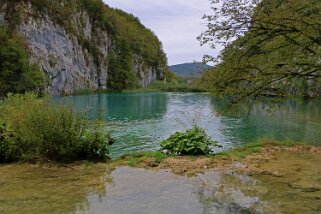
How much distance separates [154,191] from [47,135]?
4.62m

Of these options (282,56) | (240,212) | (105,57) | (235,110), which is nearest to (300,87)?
(235,110)

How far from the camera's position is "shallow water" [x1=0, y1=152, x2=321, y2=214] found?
7.49 metres

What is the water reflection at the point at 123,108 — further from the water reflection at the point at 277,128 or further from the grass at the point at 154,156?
the water reflection at the point at 277,128

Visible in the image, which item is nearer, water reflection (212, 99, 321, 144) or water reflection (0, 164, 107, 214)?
water reflection (0, 164, 107, 214)

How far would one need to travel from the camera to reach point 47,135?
11.7 metres

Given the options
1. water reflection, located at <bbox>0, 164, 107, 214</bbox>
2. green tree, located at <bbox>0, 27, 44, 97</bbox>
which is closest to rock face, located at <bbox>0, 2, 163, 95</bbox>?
green tree, located at <bbox>0, 27, 44, 97</bbox>

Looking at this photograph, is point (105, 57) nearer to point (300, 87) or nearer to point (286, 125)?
point (286, 125)

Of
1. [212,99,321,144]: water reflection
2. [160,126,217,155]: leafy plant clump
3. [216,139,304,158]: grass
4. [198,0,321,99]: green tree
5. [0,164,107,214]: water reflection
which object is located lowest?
[212,99,321,144]: water reflection

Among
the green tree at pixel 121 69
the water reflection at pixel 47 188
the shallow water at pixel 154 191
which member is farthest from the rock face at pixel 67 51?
the shallow water at pixel 154 191

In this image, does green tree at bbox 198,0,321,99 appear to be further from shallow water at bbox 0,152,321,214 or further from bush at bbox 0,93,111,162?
bush at bbox 0,93,111,162

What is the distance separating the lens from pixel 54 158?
39.8ft

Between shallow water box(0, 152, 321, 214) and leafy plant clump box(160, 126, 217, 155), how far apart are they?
2.91 metres

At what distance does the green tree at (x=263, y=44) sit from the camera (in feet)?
27.6

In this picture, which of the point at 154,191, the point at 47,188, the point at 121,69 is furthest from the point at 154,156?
the point at 121,69
